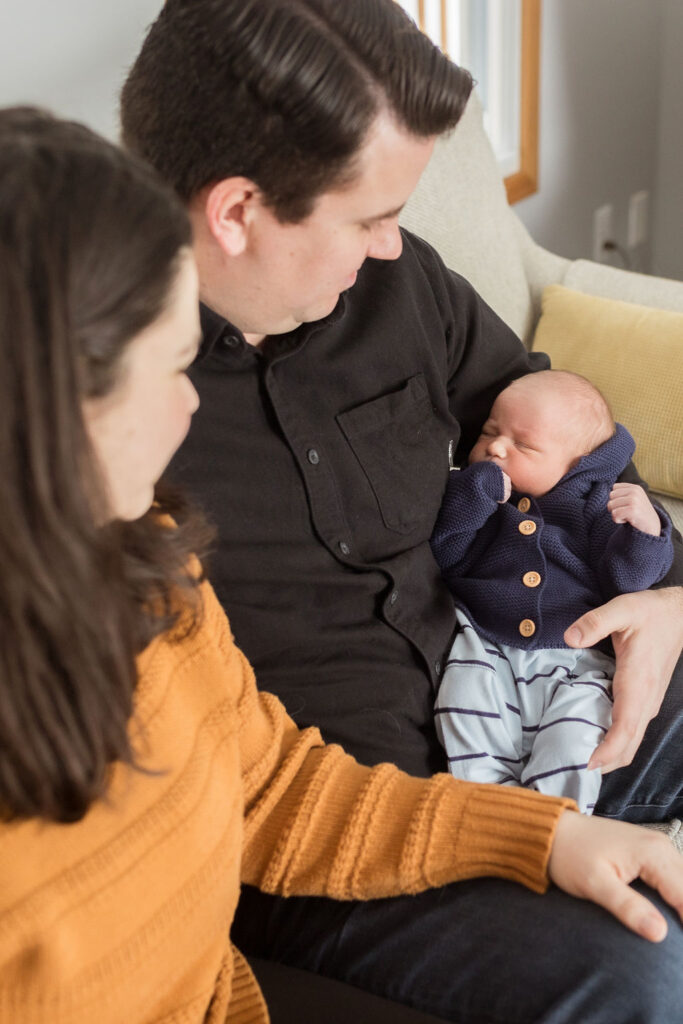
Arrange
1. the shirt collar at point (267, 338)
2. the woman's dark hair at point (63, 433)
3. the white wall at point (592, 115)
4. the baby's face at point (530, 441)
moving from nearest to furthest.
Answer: the woman's dark hair at point (63, 433) < the shirt collar at point (267, 338) < the baby's face at point (530, 441) < the white wall at point (592, 115)

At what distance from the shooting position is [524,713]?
1.34 metres

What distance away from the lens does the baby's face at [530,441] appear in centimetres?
148

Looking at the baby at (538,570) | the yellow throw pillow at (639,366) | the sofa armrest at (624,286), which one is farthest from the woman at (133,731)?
the sofa armrest at (624,286)

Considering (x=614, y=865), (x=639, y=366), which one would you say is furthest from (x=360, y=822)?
(x=639, y=366)

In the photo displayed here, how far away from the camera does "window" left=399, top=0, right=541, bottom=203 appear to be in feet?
8.73

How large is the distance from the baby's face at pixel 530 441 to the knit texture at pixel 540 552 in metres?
0.02

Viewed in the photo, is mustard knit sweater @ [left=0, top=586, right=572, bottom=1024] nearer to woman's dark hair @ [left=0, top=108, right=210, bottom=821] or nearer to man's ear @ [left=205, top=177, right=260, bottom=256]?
woman's dark hair @ [left=0, top=108, right=210, bottom=821]

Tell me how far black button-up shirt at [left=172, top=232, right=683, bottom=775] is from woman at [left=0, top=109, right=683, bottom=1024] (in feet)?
0.45

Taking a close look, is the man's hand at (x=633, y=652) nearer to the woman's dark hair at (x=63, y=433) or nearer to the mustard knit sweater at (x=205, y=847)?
the mustard knit sweater at (x=205, y=847)

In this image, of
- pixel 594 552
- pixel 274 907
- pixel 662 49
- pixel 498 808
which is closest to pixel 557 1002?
pixel 498 808

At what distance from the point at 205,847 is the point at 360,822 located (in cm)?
17

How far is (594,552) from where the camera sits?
146 cm

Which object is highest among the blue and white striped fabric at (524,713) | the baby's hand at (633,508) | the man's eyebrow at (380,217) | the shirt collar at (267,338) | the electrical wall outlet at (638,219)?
the man's eyebrow at (380,217)

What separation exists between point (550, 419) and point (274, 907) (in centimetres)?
76
